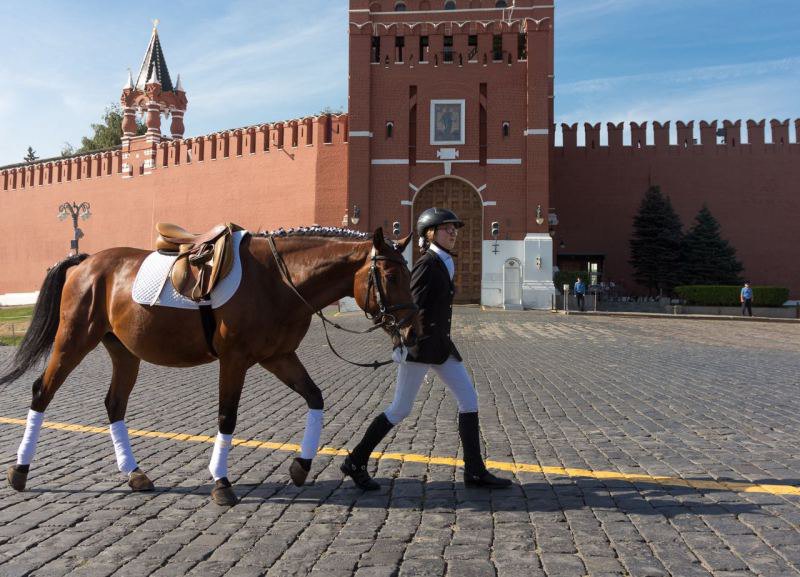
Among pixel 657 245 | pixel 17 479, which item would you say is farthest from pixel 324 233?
pixel 657 245

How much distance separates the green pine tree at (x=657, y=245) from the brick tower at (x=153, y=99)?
2725 cm

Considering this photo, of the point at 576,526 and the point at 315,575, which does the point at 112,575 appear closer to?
the point at 315,575

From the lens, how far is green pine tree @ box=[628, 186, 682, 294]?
33.0m

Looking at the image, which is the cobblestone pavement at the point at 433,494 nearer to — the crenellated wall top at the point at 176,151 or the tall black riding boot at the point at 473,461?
the tall black riding boot at the point at 473,461

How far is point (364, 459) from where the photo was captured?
4.06 metres

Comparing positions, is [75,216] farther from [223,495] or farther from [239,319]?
[223,495]

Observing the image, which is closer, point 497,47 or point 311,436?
point 311,436

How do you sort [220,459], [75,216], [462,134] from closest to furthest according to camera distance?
[220,459] → [75,216] → [462,134]

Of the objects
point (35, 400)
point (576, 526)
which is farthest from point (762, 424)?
point (35, 400)

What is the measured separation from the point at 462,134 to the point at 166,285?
26.8m

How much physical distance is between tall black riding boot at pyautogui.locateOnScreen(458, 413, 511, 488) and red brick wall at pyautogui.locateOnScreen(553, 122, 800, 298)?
32.8 meters

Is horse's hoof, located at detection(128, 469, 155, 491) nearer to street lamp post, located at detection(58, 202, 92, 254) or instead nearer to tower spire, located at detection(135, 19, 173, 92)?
street lamp post, located at detection(58, 202, 92, 254)

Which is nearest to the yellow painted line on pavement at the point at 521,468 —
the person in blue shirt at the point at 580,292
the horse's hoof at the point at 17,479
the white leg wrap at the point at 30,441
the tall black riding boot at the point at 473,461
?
the tall black riding boot at the point at 473,461

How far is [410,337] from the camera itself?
12.2 feet
